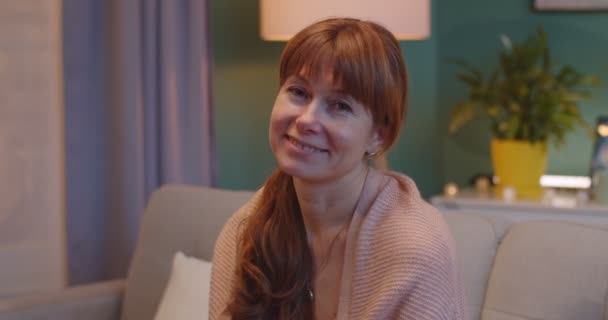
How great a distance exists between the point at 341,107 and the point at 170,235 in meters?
1.11

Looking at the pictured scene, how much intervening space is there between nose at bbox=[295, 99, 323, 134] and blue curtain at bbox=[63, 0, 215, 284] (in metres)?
1.39

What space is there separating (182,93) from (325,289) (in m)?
1.42

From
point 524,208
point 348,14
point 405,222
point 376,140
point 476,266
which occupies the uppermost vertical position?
point 348,14

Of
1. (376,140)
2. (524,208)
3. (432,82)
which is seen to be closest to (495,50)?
(432,82)

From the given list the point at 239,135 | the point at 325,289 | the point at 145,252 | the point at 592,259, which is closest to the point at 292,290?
the point at 325,289

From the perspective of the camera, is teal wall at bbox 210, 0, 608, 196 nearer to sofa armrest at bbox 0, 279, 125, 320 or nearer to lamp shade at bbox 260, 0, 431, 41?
lamp shade at bbox 260, 0, 431, 41

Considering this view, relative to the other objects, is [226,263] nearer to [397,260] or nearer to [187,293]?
[397,260]

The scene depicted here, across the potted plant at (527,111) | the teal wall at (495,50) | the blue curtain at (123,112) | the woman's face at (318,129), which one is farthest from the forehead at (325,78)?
the teal wall at (495,50)

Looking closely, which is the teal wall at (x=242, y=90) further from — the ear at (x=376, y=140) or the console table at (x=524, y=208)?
the ear at (x=376, y=140)

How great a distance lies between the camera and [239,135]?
304 centimetres

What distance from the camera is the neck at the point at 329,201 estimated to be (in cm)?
130

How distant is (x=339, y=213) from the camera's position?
53.0 inches

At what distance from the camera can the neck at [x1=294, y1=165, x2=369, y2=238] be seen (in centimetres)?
130

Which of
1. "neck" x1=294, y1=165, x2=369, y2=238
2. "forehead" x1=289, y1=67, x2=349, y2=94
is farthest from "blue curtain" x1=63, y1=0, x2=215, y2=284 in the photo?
"forehead" x1=289, y1=67, x2=349, y2=94
